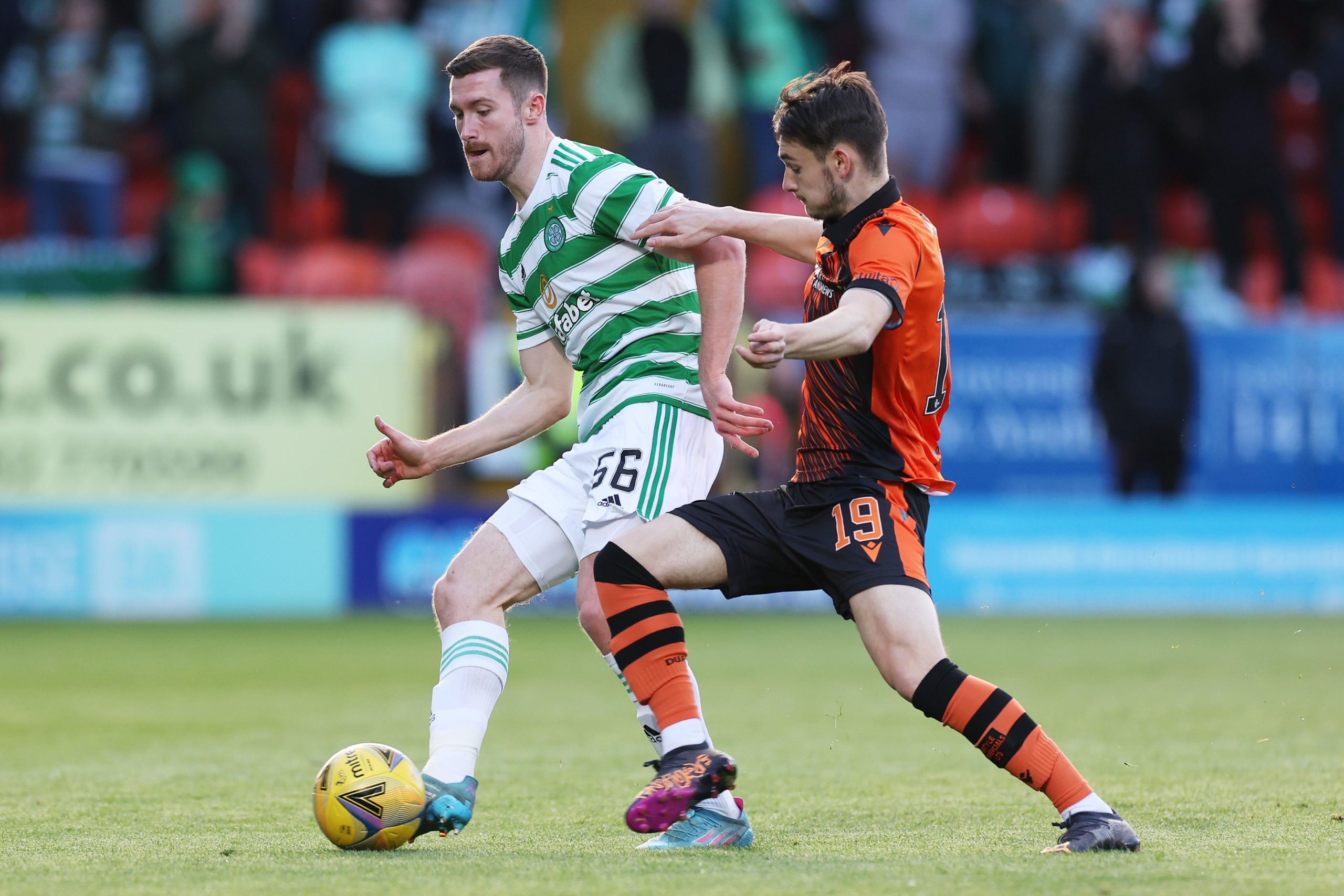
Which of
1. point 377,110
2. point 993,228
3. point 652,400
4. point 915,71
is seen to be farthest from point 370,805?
point 993,228

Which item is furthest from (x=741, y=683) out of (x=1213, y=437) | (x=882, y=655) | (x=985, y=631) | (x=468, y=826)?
(x=1213, y=437)

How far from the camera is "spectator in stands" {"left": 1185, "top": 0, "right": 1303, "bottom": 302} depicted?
50.3ft

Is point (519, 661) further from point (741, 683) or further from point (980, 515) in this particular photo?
point (980, 515)

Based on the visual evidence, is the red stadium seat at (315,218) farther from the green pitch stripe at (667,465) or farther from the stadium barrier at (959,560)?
the green pitch stripe at (667,465)

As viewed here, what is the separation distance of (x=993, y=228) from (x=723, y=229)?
1128cm

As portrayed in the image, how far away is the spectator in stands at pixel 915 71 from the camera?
1554 cm

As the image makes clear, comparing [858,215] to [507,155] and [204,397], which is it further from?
[204,397]

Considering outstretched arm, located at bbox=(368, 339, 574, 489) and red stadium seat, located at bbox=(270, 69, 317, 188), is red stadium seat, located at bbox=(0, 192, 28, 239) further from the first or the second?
outstretched arm, located at bbox=(368, 339, 574, 489)

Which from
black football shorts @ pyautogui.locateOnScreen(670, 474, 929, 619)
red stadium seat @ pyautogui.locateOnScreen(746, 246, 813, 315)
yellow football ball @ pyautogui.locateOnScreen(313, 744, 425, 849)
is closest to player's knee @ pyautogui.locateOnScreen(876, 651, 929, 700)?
black football shorts @ pyautogui.locateOnScreen(670, 474, 929, 619)

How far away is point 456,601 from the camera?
5.16 meters

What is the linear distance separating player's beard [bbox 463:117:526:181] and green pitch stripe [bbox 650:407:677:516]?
0.88m

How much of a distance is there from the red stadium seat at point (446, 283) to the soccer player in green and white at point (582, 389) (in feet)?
27.8

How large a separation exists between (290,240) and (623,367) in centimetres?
1121

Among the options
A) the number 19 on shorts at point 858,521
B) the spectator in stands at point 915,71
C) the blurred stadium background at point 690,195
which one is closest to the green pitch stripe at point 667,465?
the number 19 on shorts at point 858,521
